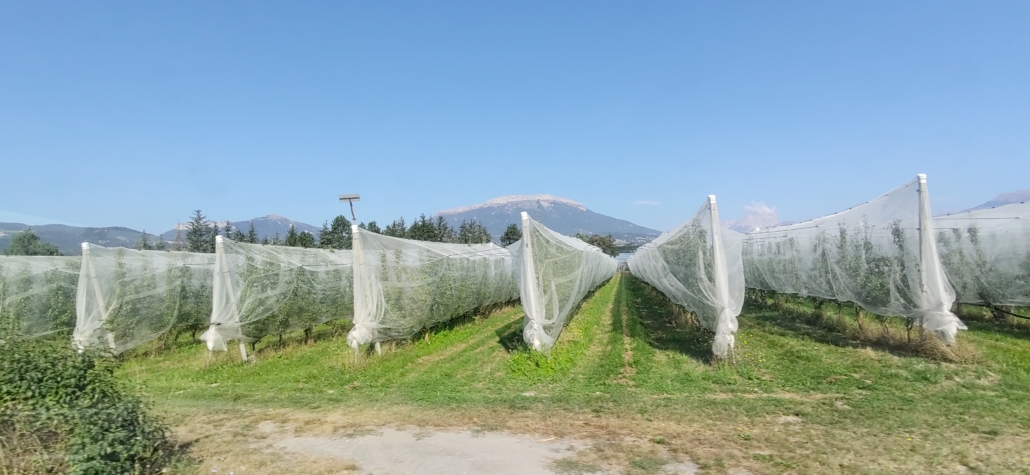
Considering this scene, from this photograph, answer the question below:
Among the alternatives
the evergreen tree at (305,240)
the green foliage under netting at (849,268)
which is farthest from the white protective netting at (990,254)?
the evergreen tree at (305,240)

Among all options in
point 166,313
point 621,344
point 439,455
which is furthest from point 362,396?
point 166,313

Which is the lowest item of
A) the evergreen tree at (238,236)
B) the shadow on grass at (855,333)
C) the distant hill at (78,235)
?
the shadow on grass at (855,333)

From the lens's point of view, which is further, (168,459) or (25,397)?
(168,459)

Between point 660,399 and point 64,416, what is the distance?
609cm

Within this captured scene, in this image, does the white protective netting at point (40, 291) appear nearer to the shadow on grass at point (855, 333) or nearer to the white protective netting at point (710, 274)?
the white protective netting at point (710, 274)

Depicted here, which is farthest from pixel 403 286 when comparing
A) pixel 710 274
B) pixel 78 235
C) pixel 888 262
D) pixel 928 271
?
pixel 78 235

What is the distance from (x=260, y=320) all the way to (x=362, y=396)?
17.1 ft

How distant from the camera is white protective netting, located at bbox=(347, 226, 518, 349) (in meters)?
10.8

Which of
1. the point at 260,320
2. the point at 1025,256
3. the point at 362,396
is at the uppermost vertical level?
the point at 1025,256

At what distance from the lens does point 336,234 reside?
66.0 m

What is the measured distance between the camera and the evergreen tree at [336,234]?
58.8 m

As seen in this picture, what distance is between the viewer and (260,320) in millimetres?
11742

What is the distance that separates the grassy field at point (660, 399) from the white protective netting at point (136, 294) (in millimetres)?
934

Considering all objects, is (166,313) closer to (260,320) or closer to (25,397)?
(260,320)
